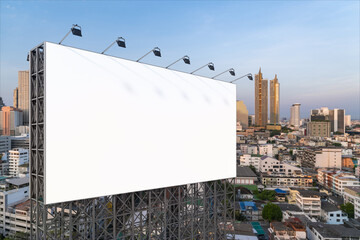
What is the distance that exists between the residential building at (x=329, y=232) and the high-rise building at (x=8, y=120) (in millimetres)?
66087

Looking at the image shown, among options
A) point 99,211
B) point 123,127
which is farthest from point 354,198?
point 123,127

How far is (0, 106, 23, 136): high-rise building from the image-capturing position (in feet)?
185

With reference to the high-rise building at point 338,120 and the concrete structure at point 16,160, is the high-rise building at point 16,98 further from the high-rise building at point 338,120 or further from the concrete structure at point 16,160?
the high-rise building at point 338,120

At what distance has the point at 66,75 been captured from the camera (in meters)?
4.96

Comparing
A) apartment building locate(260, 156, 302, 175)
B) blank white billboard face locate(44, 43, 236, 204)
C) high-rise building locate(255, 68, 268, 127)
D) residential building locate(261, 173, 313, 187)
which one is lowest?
residential building locate(261, 173, 313, 187)

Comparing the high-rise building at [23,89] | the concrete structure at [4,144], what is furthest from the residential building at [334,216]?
the high-rise building at [23,89]

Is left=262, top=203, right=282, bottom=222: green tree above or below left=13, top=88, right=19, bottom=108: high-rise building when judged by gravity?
below

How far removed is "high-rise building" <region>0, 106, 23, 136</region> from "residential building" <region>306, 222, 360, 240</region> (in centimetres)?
6609

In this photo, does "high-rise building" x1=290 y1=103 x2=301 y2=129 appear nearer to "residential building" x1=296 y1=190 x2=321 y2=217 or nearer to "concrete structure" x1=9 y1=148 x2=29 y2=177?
"residential building" x1=296 y1=190 x2=321 y2=217

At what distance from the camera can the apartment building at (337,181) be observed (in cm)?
2518

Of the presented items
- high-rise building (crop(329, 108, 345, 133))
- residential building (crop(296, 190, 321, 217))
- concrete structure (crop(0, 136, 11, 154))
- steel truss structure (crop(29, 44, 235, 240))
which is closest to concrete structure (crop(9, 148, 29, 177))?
concrete structure (crop(0, 136, 11, 154))

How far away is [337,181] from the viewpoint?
26.2 meters

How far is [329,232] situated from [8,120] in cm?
6780

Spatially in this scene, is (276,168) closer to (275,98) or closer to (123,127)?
(123,127)
